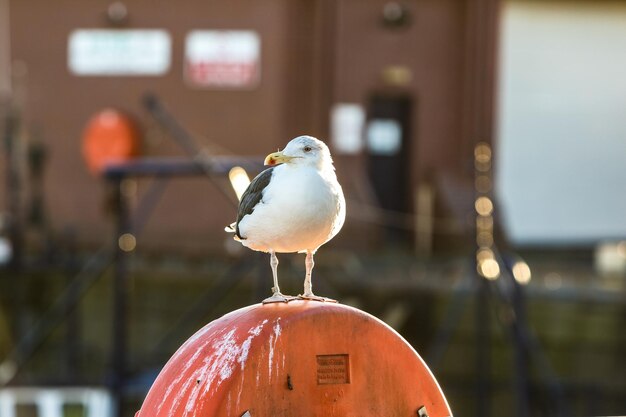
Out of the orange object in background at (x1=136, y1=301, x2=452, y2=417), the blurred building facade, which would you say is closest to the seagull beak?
the orange object in background at (x1=136, y1=301, x2=452, y2=417)

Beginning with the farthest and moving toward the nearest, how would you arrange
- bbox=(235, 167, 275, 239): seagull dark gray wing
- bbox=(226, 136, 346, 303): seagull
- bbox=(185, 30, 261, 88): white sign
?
1. bbox=(185, 30, 261, 88): white sign
2. bbox=(235, 167, 275, 239): seagull dark gray wing
3. bbox=(226, 136, 346, 303): seagull

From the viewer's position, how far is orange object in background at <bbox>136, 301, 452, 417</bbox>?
2.38 meters

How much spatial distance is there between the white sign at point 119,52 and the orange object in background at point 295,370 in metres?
14.0

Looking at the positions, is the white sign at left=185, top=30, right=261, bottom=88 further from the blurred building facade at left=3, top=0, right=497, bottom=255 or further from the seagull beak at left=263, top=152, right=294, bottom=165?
the seagull beak at left=263, top=152, right=294, bottom=165

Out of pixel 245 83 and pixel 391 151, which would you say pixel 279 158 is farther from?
pixel 391 151

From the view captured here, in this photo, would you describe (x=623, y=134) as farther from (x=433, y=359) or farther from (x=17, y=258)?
(x=17, y=258)

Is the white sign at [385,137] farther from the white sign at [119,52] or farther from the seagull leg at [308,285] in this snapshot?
the seagull leg at [308,285]

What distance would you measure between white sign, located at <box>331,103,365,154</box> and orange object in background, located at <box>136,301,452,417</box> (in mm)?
14054

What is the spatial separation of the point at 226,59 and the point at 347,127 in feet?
6.88

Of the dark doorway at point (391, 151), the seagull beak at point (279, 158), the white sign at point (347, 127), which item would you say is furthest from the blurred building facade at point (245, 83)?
the seagull beak at point (279, 158)

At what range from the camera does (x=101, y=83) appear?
1623cm

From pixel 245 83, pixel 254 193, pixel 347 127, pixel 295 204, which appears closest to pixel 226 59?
pixel 245 83

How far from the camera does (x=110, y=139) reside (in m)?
15.3

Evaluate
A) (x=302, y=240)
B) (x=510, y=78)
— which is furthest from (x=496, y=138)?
(x=302, y=240)
